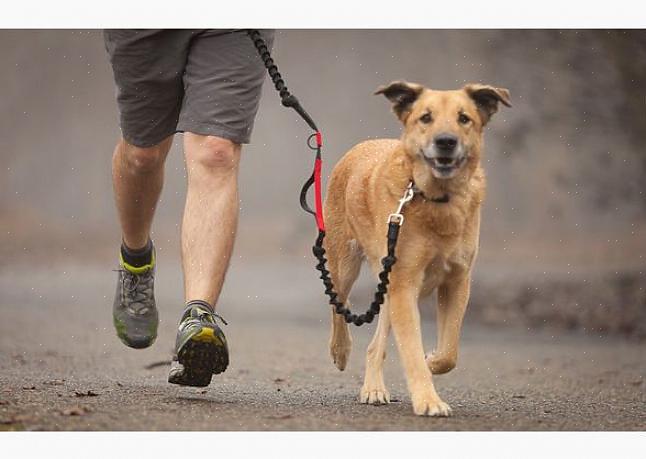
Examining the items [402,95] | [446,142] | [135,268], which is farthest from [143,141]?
[446,142]

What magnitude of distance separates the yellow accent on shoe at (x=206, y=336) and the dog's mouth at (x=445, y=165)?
3.38ft

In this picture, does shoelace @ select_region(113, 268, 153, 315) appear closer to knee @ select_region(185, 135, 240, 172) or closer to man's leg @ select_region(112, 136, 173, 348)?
man's leg @ select_region(112, 136, 173, 348)

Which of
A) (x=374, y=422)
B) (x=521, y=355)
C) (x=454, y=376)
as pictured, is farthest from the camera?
(x=521, y=355)

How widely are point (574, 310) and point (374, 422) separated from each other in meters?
6.04

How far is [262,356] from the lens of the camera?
275 inches

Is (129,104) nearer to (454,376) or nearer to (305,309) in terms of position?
(454,376)

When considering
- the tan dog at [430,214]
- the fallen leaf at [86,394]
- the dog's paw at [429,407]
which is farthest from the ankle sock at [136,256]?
the dog's paw at [429,407]

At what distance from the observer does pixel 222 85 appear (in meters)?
4.18

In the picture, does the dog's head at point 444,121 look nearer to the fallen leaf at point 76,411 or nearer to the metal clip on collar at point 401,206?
the metal clip on collar at point 401,206

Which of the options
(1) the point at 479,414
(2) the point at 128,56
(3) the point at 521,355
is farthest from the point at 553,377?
(2) the point at 128,56

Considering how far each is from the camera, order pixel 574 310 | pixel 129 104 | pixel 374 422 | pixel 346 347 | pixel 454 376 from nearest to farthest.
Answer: pixel 374 422 < pixel 129 104 < pixel 346 347 < pixel 454 376 < pixel 574 310

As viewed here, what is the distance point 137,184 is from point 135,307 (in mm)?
607

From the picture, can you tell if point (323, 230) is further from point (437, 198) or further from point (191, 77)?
point (191, 77)

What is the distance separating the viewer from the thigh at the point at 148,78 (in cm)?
437
